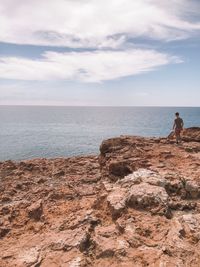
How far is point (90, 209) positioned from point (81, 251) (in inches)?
120

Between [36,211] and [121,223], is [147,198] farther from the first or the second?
[36,211]

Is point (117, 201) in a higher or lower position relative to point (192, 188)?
lower

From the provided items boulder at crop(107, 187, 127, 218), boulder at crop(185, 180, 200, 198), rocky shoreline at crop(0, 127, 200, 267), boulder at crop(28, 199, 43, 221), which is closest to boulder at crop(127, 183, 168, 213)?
→ rocky shoreline at crop(0, 127, 200, 267)

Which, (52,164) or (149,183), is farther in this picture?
(52,164)

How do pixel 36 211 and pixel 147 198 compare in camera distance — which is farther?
pixel 36 211

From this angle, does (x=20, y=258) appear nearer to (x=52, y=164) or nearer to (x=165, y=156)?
(x=165, y=156)

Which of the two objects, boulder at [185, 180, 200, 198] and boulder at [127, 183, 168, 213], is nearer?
boulder at [127, 183, 168, 213]

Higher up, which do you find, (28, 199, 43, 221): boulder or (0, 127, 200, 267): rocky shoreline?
(0, 127, 200, 267): rocky shoreline

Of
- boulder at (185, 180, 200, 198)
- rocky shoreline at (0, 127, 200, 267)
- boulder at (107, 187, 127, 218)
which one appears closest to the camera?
rocky shoreline at (0, 127, 200, 267)

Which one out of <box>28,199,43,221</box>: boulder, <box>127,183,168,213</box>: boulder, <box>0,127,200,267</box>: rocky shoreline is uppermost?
<box>127,183,168,213</box>: boulder

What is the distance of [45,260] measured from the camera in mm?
10289

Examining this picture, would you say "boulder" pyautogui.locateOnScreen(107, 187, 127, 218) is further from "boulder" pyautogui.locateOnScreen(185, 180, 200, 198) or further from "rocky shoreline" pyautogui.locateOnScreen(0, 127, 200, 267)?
"boulder" pyautogui.locateOnScreen(185, 180, 200, 198)

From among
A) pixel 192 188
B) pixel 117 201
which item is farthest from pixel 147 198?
pixel 192 188

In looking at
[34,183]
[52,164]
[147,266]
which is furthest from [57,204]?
[52,164]
